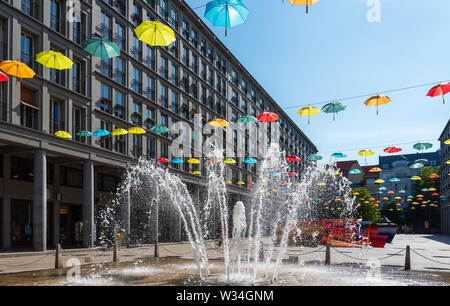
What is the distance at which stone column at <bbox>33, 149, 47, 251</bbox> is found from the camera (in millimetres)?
23328

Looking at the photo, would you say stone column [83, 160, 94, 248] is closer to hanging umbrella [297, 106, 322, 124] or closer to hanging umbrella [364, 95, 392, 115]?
hanging umbrella [297, 106, 322, 124]

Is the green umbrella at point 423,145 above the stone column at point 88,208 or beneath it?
above

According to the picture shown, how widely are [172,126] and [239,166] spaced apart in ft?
61.1

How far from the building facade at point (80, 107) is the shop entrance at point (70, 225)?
3.0 inches

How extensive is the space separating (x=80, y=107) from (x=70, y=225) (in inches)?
355

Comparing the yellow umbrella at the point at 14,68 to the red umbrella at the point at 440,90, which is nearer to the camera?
the yellow umbrella at the point at 14,68

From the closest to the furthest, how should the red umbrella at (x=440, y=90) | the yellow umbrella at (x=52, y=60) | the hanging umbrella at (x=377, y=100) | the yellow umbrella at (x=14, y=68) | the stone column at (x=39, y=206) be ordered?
the yellow umbrella at (x=14, y=68), the yellow umbrella at (x=52, y=60), the red umbrella at (x=440, y=90), the hanging umbrella at (x=377, y=100), the stone column at (x=39, y=206)

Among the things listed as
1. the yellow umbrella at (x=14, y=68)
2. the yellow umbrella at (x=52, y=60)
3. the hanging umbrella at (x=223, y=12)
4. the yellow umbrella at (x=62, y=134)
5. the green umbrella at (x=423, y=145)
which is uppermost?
the hanging umbrella at (x=223, y=12)

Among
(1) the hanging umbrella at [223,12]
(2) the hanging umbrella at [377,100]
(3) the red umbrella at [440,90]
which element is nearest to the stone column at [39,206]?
(1) the hanging umbrella at [223,12]

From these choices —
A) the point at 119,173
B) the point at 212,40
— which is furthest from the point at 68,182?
the point at 212,40

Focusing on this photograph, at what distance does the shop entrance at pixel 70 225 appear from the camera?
94.6 ft

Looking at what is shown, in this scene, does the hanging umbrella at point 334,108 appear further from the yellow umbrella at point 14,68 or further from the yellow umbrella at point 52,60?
the yellow umbrella at point 14,68

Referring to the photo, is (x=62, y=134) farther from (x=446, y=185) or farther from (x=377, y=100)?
(x=446, y=185)

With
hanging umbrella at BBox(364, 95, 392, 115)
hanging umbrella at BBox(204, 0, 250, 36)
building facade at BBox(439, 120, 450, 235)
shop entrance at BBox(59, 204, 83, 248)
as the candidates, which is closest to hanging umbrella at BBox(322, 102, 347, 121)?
hanging umbrella at BBox(364, 95, 392, 115)
